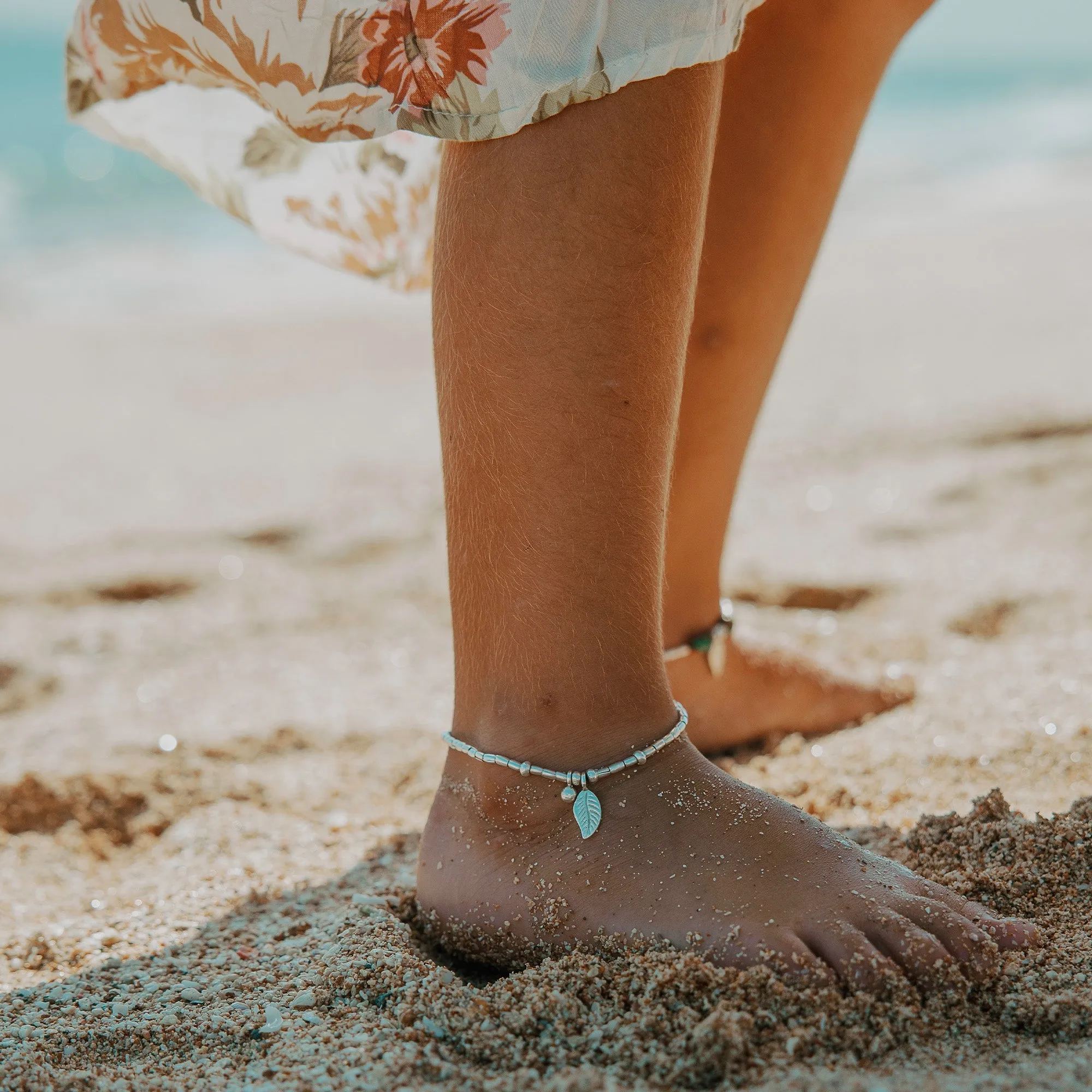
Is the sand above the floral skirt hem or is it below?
below

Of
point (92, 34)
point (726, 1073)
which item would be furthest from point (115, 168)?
point (726, 1073)

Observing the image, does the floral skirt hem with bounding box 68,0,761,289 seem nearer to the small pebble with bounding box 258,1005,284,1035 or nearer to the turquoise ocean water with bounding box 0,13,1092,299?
the small pebble with bounding box 258,1005,284,1035

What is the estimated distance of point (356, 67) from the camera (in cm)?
89

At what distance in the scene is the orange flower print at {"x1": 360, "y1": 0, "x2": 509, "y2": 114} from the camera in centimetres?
83

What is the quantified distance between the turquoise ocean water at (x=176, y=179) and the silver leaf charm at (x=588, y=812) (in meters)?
7.67

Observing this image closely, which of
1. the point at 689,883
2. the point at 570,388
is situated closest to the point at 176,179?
the point at 570,388

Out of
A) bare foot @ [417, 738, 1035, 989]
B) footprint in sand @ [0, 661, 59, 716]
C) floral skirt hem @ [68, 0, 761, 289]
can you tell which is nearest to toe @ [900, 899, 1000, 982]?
bare foot @ [417, 738, 1035, 989]

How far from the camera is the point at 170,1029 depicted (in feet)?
2.91

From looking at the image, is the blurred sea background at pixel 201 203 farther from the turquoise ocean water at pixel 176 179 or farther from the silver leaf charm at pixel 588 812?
the silver leaf charm at pixel 588 812

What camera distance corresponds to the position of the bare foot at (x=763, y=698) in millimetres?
1413

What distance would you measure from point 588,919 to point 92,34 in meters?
0.95

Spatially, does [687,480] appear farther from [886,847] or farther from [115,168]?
[115,168]

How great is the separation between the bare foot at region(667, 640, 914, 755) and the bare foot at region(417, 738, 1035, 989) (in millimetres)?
414

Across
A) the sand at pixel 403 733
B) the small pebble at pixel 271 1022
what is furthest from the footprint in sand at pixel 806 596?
the small pebble at pixel 271 1022
